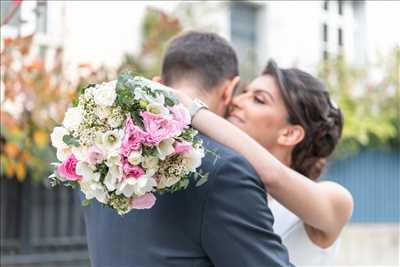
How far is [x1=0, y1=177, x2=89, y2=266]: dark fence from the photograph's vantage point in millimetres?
7938

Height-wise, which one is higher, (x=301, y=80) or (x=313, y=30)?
(x=301, y=80)

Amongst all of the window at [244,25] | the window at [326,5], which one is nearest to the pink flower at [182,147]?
the window at [326,5]

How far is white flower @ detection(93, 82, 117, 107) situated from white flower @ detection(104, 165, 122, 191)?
16 cm

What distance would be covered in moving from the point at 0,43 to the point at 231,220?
3.36 metres

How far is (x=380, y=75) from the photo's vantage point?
40.5 ft

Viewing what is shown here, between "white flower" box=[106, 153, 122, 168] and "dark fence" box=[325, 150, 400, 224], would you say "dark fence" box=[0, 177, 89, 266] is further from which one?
"white flower" box=[106, 153, 122, 168]

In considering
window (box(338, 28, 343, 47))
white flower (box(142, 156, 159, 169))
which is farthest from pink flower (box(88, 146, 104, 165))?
window (box(338, 28, 343, 47))

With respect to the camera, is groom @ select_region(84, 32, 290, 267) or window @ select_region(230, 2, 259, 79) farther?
window @ select_region(230, 2, 259, 79)

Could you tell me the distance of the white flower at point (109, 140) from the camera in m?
1.69

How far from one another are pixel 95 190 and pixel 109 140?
13cm

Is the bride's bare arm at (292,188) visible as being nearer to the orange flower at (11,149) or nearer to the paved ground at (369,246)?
the orange flower at (11,149)

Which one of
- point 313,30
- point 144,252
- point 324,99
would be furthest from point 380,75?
point 144,252

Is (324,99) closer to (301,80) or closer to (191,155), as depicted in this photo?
(301,80)

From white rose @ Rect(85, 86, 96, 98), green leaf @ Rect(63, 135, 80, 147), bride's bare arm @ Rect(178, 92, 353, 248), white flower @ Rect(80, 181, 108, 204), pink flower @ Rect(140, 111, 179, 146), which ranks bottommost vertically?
bride's bare arm @ Rect(178, 92, 353, 248)
